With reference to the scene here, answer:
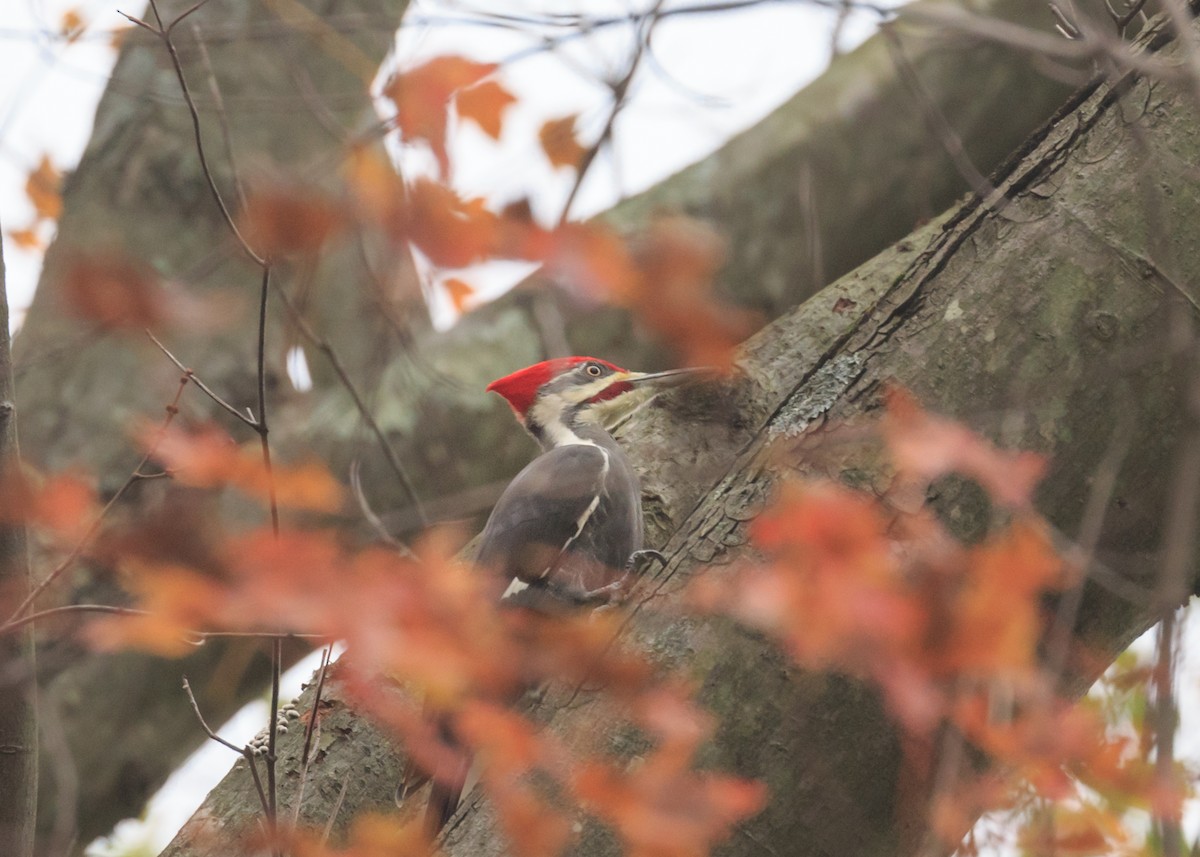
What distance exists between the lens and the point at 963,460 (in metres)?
1.99

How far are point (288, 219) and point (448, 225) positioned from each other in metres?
0.75

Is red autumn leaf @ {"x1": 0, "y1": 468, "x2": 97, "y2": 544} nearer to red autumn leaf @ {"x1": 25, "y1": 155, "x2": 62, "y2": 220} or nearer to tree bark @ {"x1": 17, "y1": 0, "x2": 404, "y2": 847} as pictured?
tree bark @ {"x1": 17, "y1": 0, "x2": 404, "y2": 847}

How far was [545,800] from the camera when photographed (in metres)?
2.00

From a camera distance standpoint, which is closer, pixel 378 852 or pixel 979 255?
pixel 979 255

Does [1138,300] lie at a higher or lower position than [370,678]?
lower

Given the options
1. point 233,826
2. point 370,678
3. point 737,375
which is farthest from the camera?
point 737,375

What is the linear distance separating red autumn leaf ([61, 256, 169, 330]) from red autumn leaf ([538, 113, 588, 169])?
1.43m

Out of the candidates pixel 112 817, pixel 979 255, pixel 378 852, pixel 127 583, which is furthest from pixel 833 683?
pixel 112 817

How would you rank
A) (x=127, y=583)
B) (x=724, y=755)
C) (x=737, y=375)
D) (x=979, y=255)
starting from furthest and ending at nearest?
(x=127, y=583)
(x=737, y=375)
(x=979, y=255)
(x=724, y=755)

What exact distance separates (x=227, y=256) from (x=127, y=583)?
1382 millimetres

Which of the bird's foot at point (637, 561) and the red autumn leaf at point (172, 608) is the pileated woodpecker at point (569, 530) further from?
the red autumn leaf at point (172, 608)

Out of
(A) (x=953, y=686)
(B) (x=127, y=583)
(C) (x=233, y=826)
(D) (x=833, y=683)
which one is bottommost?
(A) (x=953, y=686)

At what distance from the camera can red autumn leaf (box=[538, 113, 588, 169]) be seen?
4125 mm

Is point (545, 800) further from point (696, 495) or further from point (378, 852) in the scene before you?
point (696, 495)
